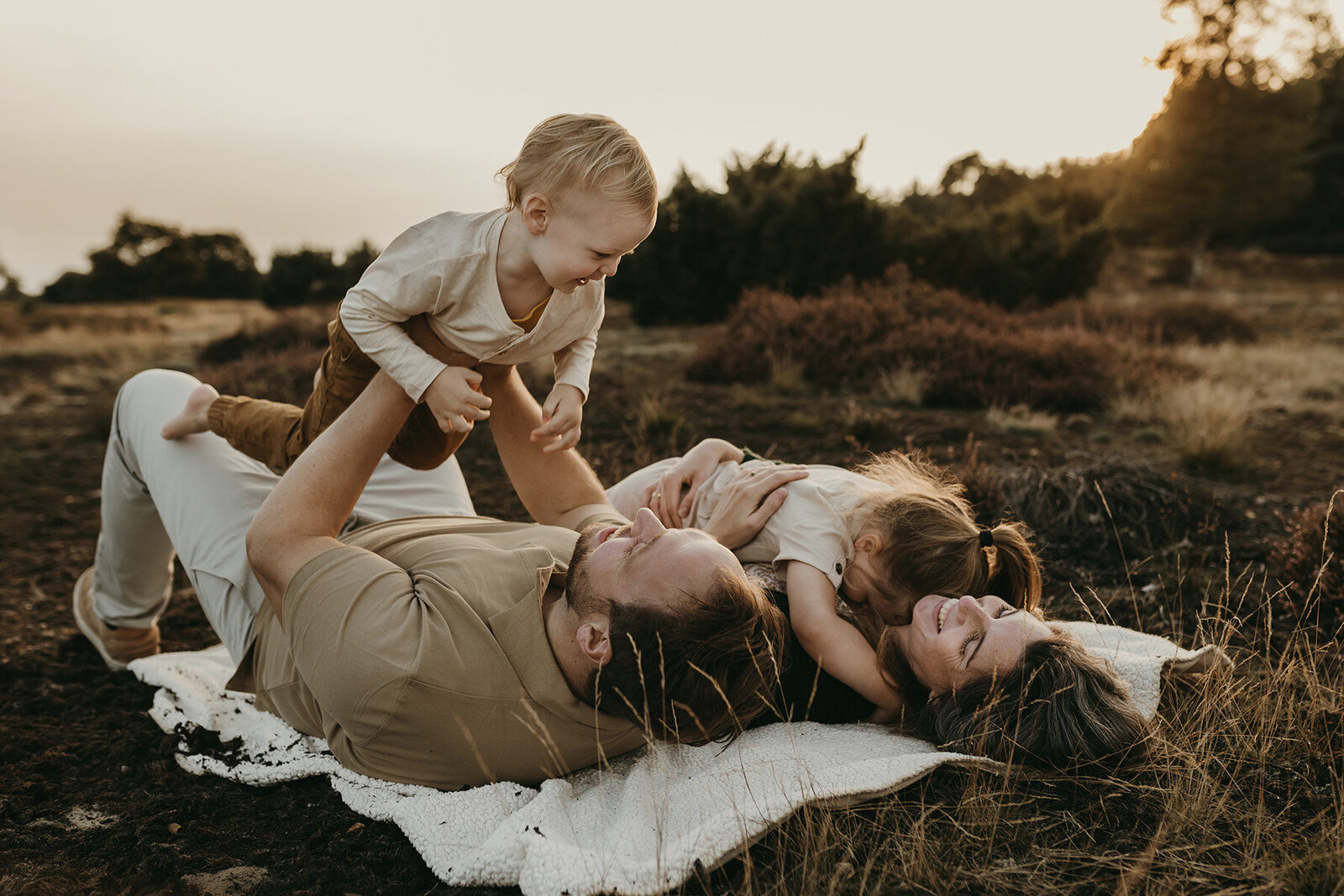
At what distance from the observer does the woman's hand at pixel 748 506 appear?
274 cm

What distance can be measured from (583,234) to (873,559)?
1435 mm

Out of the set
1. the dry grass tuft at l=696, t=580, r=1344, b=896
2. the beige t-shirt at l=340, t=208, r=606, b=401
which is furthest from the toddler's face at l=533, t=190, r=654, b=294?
the dry grass tuft at l=696, t=580, r=1344, b=896

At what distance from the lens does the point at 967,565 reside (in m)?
2.65

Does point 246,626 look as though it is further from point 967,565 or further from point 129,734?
point 967,565

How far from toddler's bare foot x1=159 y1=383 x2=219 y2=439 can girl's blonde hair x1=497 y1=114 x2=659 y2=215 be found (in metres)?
1.34

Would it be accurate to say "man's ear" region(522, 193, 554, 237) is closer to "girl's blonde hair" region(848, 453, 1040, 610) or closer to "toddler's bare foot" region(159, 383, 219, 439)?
"toddler's bare foot" region(159, 383, 219, 439)

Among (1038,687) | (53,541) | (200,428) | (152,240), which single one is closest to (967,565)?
(1038,687)

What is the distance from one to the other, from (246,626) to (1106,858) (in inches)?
97.9

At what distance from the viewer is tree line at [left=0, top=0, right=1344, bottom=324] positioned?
15.3 metres

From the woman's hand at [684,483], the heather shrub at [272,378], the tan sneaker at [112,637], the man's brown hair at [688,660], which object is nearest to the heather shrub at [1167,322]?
the heather shrub at [272,378]

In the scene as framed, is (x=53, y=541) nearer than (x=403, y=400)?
No

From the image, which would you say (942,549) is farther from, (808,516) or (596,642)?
(596,642)

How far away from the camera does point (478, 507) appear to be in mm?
5199

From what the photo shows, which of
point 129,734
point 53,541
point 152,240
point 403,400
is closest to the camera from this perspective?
point 403,400
